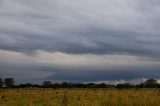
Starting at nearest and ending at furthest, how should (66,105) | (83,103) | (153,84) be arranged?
(83,103) → (66,105) → (153,84)

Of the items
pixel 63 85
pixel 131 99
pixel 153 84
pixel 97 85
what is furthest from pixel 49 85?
pixel 131 99

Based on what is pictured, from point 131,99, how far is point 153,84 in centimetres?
6259

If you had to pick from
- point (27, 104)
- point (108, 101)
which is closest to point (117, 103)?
point (108, 101)

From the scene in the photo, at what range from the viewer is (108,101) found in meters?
17.7

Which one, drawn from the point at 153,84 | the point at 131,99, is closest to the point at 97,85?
the point at 153,84

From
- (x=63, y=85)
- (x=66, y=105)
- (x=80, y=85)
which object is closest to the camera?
(x=66, y=105)

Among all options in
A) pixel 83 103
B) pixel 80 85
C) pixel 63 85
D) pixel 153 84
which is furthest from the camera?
pixel 80 85

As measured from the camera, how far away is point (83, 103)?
16.3 metres

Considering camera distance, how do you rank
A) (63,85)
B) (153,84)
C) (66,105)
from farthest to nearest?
(63,85), (153,84), (66,105)

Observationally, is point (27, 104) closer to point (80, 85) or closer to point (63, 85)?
point (63, 85)

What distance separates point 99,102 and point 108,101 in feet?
1.20

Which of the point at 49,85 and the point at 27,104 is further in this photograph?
the point at 49,85

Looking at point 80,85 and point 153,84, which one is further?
point 80,85

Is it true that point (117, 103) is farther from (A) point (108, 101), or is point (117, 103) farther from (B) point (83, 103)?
(B) point (83, 103)
